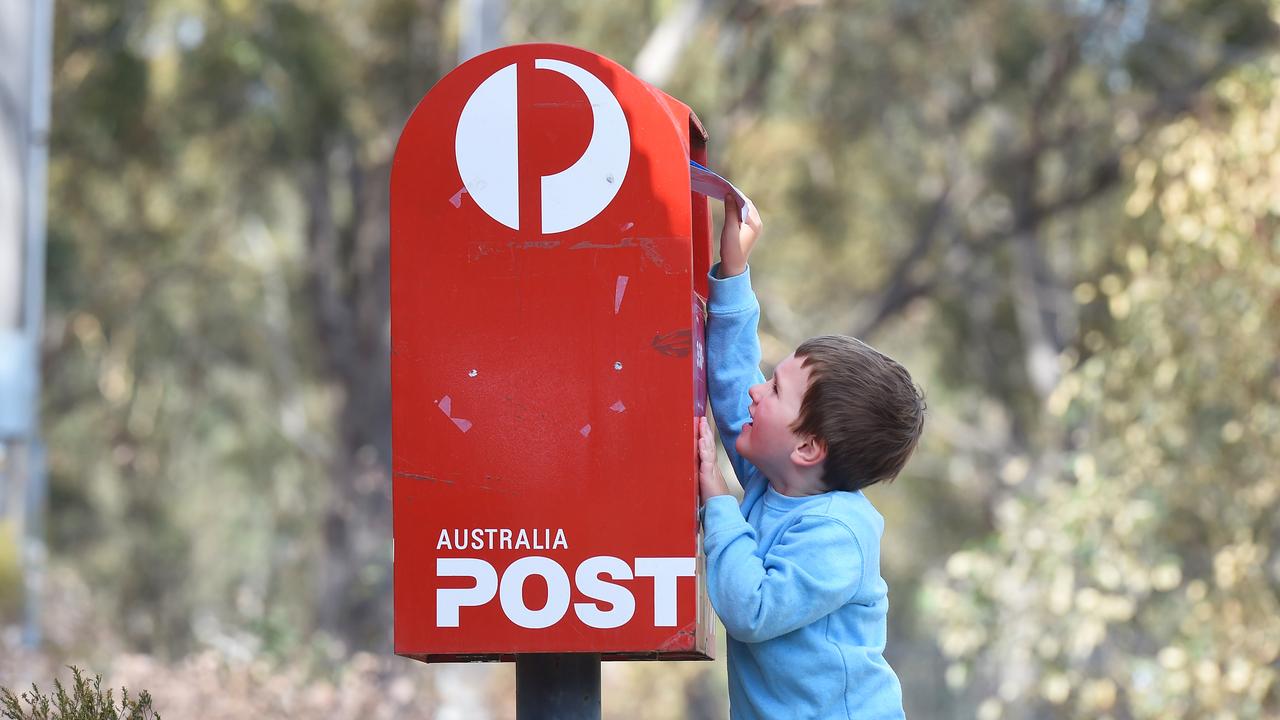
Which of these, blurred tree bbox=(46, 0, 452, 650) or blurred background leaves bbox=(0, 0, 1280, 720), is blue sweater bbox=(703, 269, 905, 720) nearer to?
blurred background leaves bbox=(0, 0, 1280, 720)

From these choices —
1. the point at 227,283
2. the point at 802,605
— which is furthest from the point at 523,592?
the point at 227,283

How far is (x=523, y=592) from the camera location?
288cm

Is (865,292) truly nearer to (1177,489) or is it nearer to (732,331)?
(1177,489)

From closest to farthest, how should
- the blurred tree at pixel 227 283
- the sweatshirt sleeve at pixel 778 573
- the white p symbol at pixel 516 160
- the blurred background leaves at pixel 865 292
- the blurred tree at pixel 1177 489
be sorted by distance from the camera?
the sweatshirt sleeve at pixel 778 573, the white p symbol at pixel 516 160, the blurred tree at pixel 1177 489, the blurred background leaves at pixel 865 292, the blurred tree at pixel 227 283

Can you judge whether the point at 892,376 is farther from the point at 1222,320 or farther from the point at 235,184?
the point at 235,184

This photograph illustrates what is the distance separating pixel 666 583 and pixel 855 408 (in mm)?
453

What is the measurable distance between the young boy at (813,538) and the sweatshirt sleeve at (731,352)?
16cm

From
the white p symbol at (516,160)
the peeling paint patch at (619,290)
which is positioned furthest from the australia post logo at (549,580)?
the white p symbol at (516,160)

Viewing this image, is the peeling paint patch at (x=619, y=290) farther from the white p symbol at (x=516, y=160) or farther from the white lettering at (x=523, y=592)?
the white lettering at (x=523, y=592)

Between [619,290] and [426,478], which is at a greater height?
[619,290]

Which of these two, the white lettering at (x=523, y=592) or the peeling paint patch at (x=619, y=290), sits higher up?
the peeling paint patch at (x=619, y=290)

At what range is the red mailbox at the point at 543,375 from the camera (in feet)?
9.45

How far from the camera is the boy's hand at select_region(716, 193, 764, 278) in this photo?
3.22 meters

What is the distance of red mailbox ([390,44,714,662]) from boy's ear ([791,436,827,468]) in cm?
20
